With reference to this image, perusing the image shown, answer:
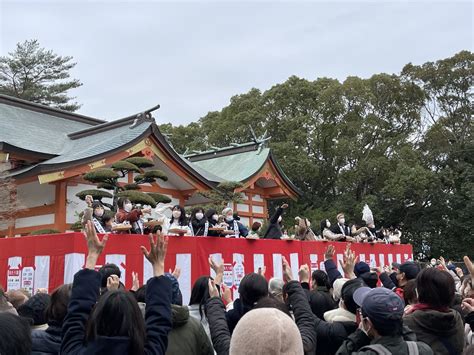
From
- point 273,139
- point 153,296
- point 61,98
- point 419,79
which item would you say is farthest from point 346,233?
point 61,98

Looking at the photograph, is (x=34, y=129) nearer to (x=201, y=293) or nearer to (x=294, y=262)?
(x=294, y=262)

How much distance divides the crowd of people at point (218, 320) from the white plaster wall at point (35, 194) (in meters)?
9.95

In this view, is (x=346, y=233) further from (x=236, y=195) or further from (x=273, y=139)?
(x=273, y=139)

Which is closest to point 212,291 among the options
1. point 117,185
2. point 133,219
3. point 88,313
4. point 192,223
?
point 88,313

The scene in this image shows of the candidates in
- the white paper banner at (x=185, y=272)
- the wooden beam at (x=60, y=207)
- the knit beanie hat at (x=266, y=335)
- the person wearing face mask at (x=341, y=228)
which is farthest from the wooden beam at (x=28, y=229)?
the knit beanie hat at (x=266, y=335)

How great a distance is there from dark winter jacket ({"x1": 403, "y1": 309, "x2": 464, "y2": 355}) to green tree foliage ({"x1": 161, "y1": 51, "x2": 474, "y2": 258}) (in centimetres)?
2092

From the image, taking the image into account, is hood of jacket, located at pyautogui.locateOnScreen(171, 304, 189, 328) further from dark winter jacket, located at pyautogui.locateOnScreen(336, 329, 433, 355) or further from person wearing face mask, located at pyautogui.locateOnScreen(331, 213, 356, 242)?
person wearing face mask, located at pyautogui.locateOnScreen(331, 213, 356, 242)

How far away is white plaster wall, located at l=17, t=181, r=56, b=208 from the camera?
13.3 meters

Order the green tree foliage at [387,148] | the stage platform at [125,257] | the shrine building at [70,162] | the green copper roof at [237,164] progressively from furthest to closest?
the green tree foliage at [387,148]
the green copper roof at [237,164]
the shrine building at [70,162]
the stage platform at [125,257]

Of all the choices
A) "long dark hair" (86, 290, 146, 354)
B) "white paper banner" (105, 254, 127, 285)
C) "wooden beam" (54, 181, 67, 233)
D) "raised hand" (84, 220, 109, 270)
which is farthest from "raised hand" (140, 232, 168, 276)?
"wooden beam" (54, 181, 67, 233)

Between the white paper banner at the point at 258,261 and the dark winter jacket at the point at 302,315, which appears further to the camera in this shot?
the white paper banner at the point at 258,261

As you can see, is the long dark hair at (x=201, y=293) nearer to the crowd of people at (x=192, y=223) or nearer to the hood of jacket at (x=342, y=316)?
the hood of jacket at (x=342, y=316)

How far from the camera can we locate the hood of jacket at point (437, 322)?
296 cm

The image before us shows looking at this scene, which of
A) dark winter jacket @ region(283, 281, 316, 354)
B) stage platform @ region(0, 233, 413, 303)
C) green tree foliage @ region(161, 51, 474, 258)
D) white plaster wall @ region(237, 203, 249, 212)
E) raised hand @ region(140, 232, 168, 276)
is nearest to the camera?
raised hand @ region(140, 232, 168, 276)
